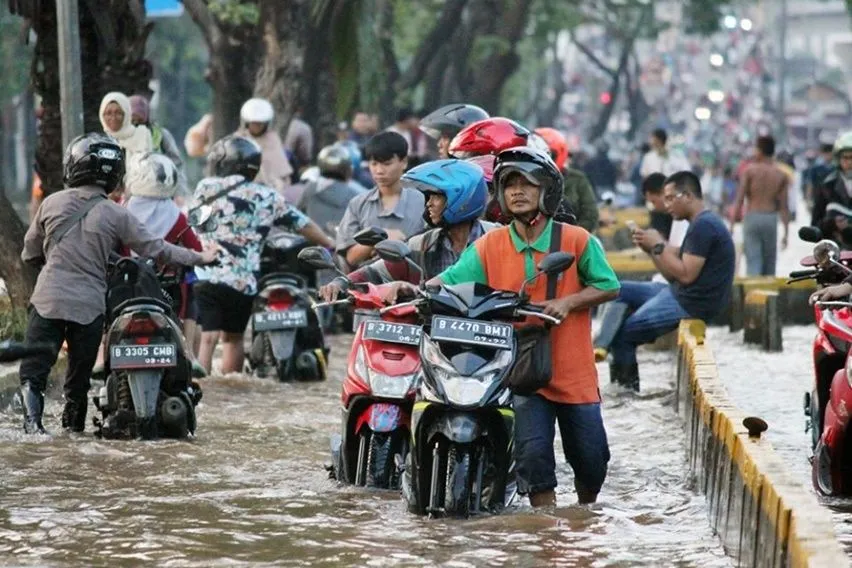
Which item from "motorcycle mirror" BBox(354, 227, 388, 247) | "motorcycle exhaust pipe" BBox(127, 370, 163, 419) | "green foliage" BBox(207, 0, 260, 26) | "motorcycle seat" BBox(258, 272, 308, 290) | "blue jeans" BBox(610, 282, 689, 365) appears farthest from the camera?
"green foliage" BBox(207, 0, 260, 26)

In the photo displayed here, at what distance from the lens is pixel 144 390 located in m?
11.3

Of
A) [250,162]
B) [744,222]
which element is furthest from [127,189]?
[744,222]

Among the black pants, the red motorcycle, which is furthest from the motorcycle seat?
the red motorcycle

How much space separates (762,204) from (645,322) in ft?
25.7

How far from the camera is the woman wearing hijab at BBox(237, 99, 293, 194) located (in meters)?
18.2

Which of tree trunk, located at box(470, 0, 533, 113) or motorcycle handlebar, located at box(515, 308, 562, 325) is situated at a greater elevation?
tree trunk, located at box(470, 0, 533, 113)

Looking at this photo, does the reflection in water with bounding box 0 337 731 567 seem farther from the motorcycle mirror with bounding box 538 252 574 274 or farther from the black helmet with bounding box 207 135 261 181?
the black helmet with bounding box 207 135 261 181

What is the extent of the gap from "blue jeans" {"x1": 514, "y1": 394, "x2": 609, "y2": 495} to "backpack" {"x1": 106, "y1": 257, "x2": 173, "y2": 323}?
3165 millimetres

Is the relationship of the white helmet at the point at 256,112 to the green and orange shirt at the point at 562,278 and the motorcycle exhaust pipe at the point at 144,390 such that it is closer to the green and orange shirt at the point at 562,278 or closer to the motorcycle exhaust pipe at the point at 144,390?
the motorcycle exhaust pipe at the point at 144,390

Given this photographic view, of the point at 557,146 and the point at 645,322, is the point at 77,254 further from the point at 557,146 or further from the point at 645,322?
the point at 645,322

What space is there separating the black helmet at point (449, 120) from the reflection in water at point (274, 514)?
5.69ft

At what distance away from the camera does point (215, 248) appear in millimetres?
11758

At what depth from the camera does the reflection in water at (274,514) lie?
27.0 feet

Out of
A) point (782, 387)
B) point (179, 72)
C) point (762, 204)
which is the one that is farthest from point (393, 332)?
point (179, 72)
